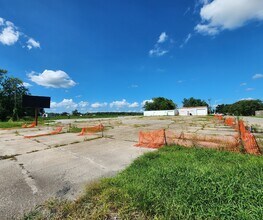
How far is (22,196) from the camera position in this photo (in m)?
3.46

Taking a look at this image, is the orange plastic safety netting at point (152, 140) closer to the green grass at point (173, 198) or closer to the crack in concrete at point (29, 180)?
the green grass at point (173, 198)

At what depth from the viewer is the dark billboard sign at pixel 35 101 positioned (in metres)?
27.2

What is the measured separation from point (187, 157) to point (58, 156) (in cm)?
460

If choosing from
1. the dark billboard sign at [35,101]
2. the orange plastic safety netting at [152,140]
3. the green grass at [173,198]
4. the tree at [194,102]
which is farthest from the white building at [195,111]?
the green grass at [173,198]

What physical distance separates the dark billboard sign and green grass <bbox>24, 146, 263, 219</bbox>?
2809 centimetres

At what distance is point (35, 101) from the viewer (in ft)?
91.9

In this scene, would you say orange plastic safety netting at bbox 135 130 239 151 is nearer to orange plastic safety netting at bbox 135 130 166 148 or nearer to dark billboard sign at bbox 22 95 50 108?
orange plastic safety netting at bbox 135 130 166 148

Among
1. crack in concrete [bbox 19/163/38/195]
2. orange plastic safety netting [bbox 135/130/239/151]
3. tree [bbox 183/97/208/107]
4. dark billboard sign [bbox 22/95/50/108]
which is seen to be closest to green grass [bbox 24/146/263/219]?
crack in concrete [bbox 19/163/38/195]

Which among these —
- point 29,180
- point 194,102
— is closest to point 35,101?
point 29,180

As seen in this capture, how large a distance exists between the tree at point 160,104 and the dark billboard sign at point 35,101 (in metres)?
63.5

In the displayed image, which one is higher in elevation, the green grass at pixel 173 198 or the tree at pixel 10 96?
the tree at pixel 10 96

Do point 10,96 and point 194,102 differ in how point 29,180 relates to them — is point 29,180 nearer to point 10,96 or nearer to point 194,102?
point 10,96

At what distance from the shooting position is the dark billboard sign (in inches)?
1070

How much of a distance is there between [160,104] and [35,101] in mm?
65838
